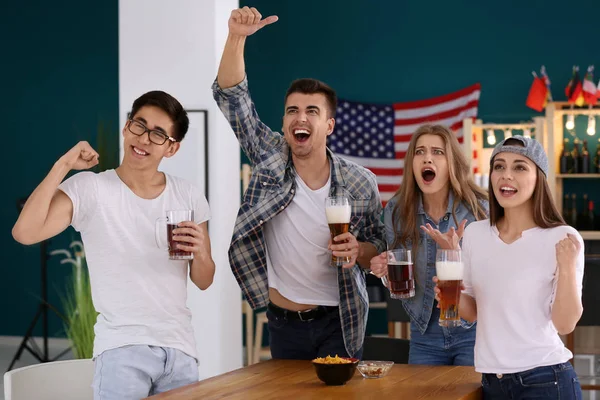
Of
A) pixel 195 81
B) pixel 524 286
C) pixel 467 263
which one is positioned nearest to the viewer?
pixel 524 286

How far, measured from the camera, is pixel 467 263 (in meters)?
2.85

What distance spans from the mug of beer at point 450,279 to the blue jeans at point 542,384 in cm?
26

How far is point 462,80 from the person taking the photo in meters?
8.54

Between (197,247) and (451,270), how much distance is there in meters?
0.82

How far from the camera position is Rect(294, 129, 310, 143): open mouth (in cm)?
333

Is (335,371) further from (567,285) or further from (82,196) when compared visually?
(82,196)

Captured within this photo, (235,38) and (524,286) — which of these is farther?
(235,38)

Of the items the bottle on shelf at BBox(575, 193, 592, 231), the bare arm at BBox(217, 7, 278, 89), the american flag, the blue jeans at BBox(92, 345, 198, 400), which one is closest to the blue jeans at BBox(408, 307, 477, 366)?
the blue jeans at BBox(92, 345, 198, 400)

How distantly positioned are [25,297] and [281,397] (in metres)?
7.46

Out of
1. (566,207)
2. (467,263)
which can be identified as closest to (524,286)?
(467,263)

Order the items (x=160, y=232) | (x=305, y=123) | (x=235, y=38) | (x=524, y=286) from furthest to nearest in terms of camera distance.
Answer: (x=305, y=123)
(x=235, y=38)
(x=160, y=232)
(x=524, y=286)

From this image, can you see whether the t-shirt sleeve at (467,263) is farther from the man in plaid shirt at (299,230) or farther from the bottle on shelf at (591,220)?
the bottle on shelf at (591,220)

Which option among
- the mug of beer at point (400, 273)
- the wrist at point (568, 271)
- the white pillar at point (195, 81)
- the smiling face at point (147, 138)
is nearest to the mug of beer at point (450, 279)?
the mug of beer at point (400, 273)

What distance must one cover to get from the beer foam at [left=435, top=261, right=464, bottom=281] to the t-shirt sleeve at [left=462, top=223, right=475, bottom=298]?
0.18 meters
